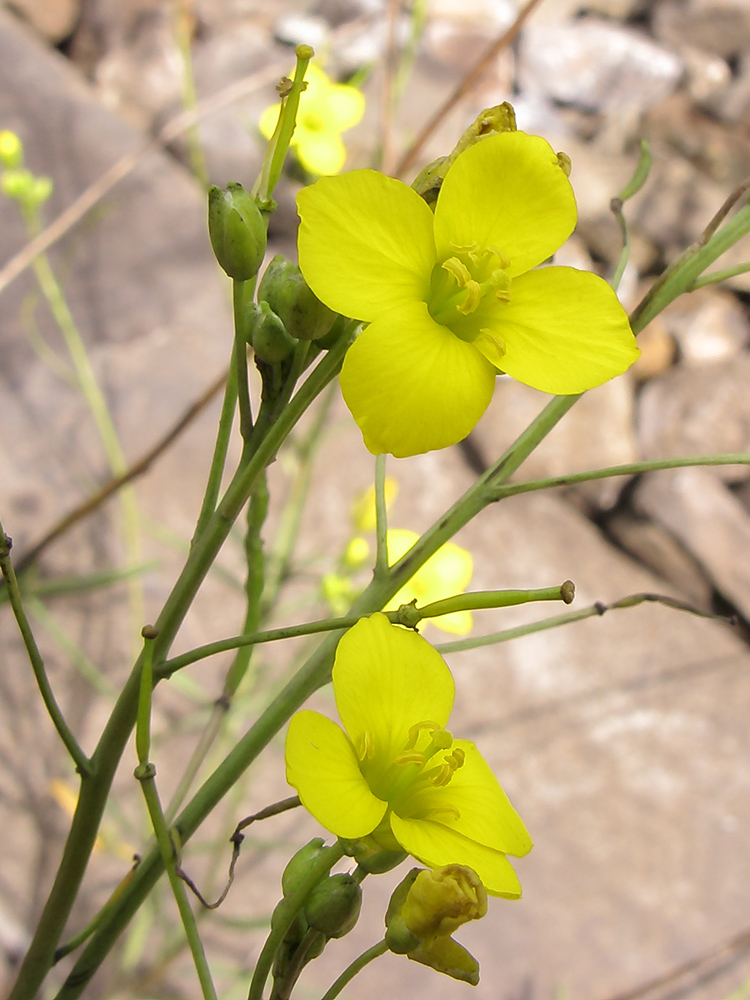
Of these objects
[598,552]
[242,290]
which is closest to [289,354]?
[242,290]

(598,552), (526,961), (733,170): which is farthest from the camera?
(733,170)

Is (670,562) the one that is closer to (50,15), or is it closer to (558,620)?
(558,620)

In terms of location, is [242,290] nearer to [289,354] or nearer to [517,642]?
[289,354]

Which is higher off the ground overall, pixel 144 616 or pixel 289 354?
pixel 144 616

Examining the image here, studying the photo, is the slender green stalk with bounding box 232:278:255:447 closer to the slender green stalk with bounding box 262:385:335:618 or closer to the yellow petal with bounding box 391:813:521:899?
the yellow petal with bounding box 391:813:521:899

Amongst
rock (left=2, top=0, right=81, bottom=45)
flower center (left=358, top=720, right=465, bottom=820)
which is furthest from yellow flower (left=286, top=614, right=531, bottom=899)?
rock (left=2, top=0, right=81, bottom=45)

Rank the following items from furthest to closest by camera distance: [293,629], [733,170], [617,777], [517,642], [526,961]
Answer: [733,170] < [517,642] < [617,777] < [526,961] < [293,629]
